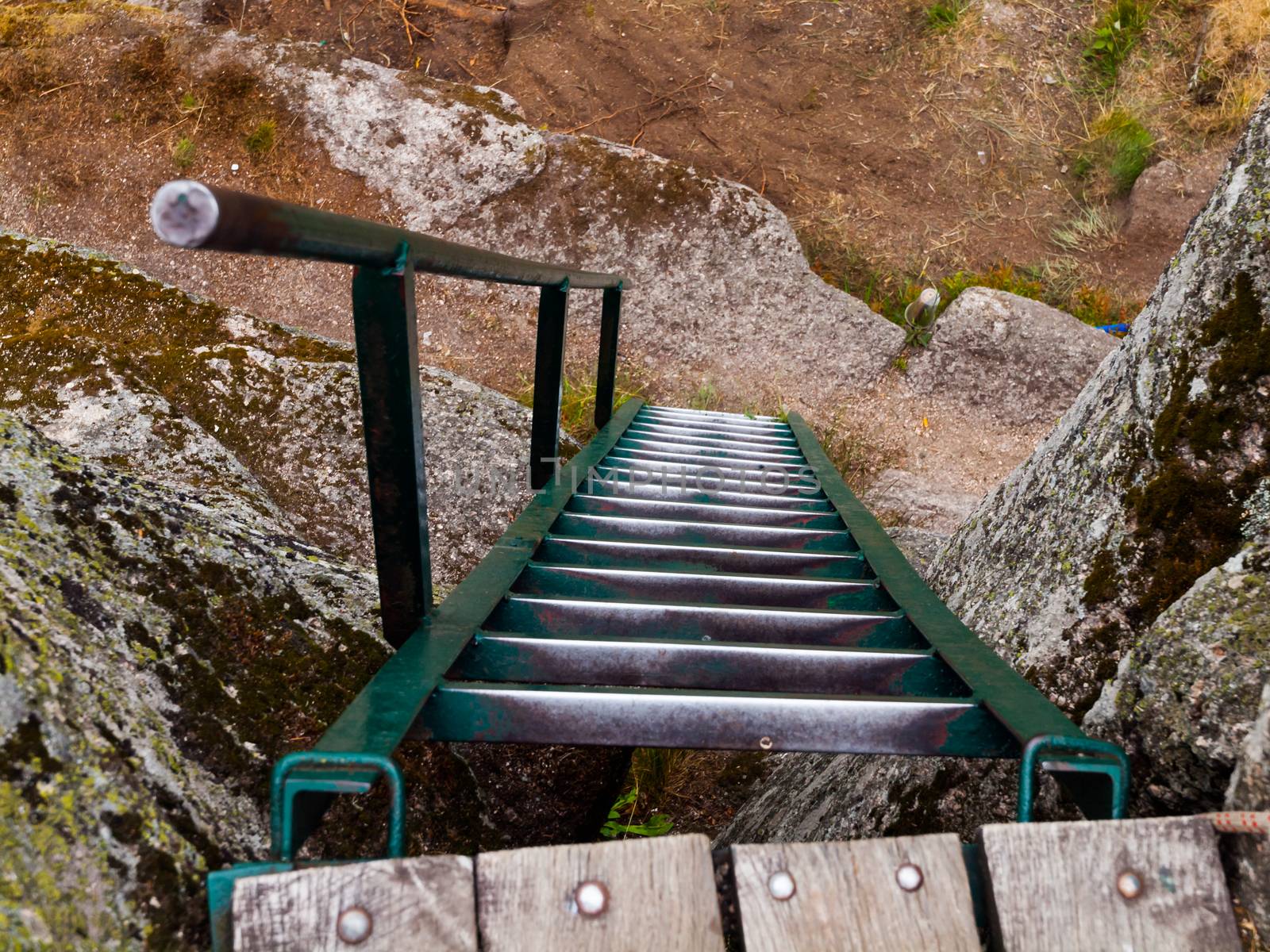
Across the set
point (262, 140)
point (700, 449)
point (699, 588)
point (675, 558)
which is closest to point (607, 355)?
point (700, 449)

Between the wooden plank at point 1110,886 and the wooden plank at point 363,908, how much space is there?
0.52m

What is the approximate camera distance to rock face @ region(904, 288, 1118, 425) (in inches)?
238

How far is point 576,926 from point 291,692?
2.64ft

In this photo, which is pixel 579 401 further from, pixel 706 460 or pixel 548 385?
pixel 548 385

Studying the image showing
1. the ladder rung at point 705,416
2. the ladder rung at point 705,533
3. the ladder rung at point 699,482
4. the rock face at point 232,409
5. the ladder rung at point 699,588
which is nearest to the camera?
the ladder rung at point 699,588

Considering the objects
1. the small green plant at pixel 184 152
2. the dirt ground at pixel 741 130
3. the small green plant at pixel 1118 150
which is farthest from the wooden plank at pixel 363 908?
the small green plant at pixel 1118 150

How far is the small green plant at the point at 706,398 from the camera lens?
6.09 meters

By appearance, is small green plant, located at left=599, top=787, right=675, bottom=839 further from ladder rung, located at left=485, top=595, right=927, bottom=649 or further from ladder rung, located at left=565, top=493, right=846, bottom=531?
ladder rung, located at left=485, top=595, right=927, bottom=649

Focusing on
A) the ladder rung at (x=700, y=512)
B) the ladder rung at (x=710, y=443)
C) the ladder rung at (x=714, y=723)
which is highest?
the ladder rung at (x=714, y=723)

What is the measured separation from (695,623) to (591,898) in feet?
2.55

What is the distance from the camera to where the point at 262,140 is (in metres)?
6.48

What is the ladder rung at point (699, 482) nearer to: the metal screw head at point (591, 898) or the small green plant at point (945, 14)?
the metal screw head at point (591, 898)

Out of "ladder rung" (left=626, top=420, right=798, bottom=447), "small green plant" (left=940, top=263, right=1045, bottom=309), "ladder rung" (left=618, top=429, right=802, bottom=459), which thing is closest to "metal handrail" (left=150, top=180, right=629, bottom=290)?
"ladder rung" (left=618, top=429, right=802, bottom=459)

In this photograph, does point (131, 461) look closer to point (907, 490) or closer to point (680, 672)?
point (680, 672)
